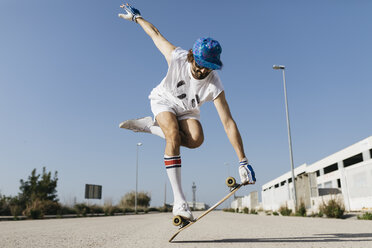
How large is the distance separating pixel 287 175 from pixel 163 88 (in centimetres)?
5429

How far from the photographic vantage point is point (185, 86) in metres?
3.74

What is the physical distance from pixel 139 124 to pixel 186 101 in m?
0.92

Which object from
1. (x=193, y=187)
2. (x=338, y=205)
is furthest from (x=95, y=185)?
(x=193, y=187)

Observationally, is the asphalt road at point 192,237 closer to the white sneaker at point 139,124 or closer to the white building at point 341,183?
the white sneaker at point 139,124

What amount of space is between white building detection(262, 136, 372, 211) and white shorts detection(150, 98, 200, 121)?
36.9ft

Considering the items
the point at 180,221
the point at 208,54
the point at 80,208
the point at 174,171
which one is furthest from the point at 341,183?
the point at 80,208

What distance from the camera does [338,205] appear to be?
484 inches

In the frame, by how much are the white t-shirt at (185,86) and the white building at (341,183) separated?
37.4 ft

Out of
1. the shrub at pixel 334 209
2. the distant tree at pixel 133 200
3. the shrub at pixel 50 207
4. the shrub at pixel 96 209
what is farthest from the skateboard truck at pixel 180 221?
the distant tree at pixel 133 200

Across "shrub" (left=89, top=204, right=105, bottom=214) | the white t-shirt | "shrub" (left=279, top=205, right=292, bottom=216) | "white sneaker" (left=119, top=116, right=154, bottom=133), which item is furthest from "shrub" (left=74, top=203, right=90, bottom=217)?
the white t-shirt

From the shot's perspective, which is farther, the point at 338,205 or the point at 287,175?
the point at 287,175

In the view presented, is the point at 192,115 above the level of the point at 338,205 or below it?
above

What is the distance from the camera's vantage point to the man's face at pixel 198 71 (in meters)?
3.49

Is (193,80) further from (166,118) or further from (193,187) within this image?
(193,187)
